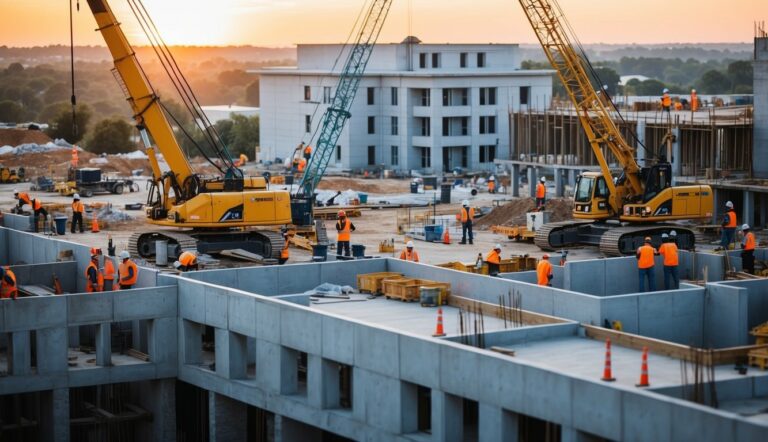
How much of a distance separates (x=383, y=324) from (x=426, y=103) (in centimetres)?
6139

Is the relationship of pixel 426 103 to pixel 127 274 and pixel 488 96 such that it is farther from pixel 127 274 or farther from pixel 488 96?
pixel 127 274

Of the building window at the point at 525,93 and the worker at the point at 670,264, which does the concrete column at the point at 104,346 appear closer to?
the worker at the point at 670,264

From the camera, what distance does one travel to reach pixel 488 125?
301 ft

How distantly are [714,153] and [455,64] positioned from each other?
36.4 meters

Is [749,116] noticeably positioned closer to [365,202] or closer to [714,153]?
[714,153]

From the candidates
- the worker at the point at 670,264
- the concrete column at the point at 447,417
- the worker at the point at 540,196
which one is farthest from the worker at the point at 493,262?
the worker at the point at 540,196

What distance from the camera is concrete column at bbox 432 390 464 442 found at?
956 inches

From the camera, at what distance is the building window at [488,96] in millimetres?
91125

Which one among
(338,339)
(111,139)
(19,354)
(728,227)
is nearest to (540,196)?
(728,227)

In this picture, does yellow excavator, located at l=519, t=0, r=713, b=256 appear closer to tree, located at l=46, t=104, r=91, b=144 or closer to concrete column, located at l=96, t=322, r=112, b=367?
concrete column, located at l=96, t=322, r=112, b=367

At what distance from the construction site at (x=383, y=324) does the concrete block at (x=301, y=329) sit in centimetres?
4

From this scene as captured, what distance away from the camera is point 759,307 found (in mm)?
31469

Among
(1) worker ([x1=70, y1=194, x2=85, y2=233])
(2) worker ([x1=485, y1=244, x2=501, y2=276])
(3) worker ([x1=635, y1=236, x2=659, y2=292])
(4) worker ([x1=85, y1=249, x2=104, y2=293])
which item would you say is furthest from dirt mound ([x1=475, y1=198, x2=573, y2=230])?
(4) worker ([x1=85, y1=249, x2=104, y2=293])

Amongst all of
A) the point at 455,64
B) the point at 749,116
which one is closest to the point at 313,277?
the point at 749,116
